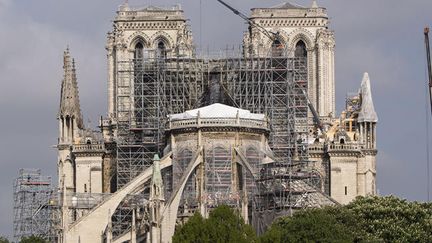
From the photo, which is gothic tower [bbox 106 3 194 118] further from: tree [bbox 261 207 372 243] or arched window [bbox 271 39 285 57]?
tree [bbox 261 207 372 243]

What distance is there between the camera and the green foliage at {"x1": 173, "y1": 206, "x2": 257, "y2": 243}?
129250mm

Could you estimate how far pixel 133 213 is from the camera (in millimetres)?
154625

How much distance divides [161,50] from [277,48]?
9.60 meters

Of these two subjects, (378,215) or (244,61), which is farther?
(244,61)

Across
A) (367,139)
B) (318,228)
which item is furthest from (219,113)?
(318,228)

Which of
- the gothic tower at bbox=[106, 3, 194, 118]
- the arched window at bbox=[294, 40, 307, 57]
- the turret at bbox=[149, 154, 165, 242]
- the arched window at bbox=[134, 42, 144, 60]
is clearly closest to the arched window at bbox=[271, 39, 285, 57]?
the arched window at bbox=[294, 40, 307, 57]

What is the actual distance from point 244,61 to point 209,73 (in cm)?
316

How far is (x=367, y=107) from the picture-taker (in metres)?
178

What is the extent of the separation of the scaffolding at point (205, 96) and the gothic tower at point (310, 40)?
21.3 ft

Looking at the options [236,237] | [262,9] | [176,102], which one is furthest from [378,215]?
[262,9]

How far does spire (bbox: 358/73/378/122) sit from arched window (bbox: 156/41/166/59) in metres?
16.7

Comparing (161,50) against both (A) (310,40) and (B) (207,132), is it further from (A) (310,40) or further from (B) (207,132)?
(B) (207,132)

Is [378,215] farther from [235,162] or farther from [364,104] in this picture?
[364,104]

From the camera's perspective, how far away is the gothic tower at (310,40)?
590 ft
